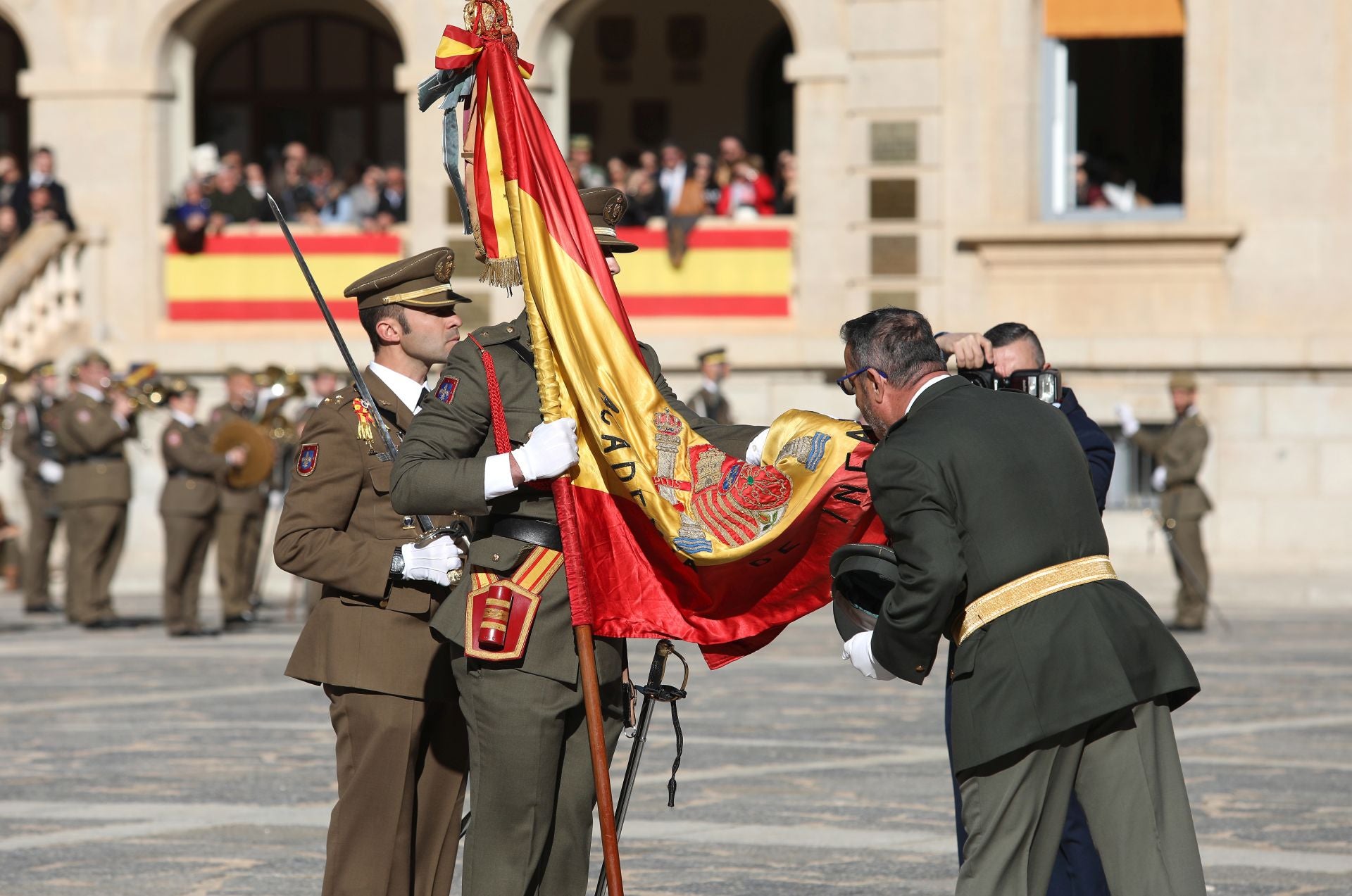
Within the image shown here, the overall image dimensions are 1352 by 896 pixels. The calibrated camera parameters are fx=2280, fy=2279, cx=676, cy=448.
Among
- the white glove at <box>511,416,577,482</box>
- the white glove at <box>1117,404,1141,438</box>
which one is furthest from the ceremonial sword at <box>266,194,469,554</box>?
the white glove at <box>1117,404,1141,438</box>

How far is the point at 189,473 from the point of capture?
17.7 m

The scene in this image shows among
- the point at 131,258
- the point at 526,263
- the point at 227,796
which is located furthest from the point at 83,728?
the point at 131,258

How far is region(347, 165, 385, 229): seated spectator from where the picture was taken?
22.8 m

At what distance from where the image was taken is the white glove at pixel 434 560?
5.61 m

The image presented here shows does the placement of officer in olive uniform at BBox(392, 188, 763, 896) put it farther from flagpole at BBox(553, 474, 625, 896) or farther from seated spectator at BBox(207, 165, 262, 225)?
seated spectator at BBox(207, 165, 262, 225)

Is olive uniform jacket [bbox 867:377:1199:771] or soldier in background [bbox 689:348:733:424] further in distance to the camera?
soldier in background [bbox 689:348:733:424]

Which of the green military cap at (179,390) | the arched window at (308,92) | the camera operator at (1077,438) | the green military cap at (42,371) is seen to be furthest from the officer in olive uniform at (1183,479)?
the arched window at (308,92)

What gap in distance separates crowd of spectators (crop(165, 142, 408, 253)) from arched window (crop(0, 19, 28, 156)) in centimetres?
494

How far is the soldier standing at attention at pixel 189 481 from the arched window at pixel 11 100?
10.6 meters

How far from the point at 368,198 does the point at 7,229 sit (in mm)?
3486

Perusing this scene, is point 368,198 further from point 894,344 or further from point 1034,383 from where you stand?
point 894,344

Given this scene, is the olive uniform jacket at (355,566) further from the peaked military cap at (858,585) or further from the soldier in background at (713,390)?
the soldier in background at (713,390)

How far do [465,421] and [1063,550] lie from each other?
1.43 meters

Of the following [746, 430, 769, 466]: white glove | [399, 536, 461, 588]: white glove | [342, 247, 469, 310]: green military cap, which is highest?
[342, 247, 469, 310]: green military cap
